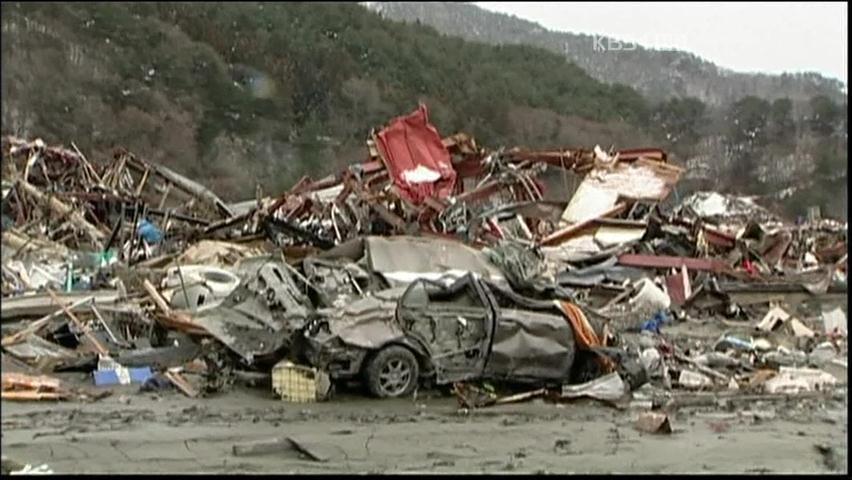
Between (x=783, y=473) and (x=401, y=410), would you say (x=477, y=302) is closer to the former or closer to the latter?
(x=401, y=410)

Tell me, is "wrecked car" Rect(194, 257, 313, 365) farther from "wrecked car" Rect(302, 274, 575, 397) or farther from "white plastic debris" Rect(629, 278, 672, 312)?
"white plastic debris" Rect(629, 278, 672, 312)

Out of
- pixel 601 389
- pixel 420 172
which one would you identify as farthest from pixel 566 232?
pixel 601 389

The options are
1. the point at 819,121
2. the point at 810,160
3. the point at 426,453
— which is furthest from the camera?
the point at 810,160

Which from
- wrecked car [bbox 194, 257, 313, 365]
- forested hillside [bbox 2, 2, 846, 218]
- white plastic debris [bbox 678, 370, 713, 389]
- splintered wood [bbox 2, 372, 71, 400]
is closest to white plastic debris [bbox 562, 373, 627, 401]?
white plastic debris [bbox 678, 370, 713, 389]

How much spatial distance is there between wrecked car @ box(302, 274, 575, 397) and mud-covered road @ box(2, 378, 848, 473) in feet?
0.92

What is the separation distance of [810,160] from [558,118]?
598cm

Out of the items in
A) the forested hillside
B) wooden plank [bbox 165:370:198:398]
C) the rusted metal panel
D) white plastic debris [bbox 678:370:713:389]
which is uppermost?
the forested hillside

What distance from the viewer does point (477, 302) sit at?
10352mm

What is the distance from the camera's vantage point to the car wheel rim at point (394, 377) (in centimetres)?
960

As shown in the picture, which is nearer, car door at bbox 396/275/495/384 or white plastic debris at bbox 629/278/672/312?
car door at bbox 396/275/495/384

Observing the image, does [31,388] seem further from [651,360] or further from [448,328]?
[651,360]

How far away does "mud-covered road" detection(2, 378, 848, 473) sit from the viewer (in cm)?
654

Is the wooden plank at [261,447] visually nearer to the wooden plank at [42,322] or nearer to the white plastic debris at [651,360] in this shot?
the wooden plank at [42,322]

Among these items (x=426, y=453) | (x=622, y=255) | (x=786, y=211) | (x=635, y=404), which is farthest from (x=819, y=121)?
(x=622, y=255)
